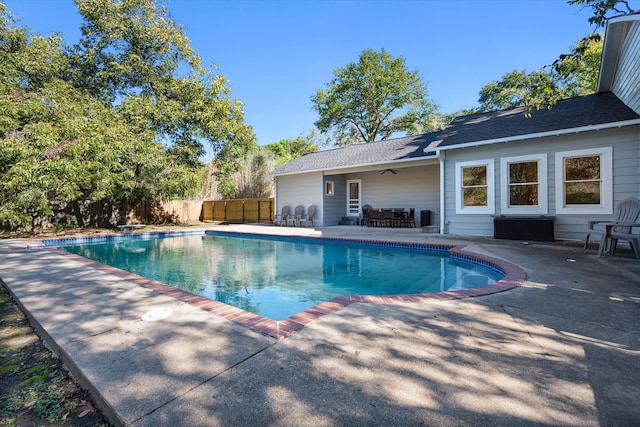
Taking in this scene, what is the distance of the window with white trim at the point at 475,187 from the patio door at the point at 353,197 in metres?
6.16

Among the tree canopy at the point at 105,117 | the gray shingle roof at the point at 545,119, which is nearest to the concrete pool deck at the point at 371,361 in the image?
the gray shingle roof at the point at 545,119

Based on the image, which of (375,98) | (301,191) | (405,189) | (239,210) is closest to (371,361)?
(405,189)

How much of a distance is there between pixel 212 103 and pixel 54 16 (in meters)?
7.20

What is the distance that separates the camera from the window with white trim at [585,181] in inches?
283

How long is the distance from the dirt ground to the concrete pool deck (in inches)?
3.2

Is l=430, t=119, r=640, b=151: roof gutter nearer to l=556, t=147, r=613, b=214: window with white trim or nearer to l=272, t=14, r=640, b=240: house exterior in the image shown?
l=272, t=14, r=640, b=240: house exterior

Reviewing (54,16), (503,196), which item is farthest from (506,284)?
(54,16)

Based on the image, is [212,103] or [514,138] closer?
[514,138]

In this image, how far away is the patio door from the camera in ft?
49.4

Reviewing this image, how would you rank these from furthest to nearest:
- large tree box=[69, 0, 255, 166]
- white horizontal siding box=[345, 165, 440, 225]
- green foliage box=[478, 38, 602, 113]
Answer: green foliage box=[478, 38, 602, 113]
large tree box=[69, 0, 255, 166]
white horizontal siding box=[345, 165, 440, 225]

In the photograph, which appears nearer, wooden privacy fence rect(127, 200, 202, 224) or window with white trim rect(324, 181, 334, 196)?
window with white trim rect(324, 181, 334, 196)

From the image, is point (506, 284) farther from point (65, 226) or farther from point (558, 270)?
point (65, 226)

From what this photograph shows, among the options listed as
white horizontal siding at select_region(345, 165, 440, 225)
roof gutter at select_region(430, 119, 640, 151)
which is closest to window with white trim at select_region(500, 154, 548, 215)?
roof gutter at select_region(430, 119, 640, 151)

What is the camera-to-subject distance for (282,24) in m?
14.3
